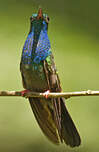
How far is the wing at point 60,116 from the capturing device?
2.48m

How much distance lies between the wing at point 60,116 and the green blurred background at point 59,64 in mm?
1167

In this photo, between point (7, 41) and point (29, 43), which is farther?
point (7, 41)

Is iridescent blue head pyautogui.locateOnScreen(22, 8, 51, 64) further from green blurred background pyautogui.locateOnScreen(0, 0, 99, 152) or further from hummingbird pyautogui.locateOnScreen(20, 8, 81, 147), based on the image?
Result: green blurred background pyautogui.locateOnScreen(0, 0, 99, 152)

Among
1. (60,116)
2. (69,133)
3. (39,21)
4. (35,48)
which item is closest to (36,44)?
(35,48)

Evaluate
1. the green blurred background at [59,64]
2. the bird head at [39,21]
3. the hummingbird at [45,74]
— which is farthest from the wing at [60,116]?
the green blurred background at [59,64]

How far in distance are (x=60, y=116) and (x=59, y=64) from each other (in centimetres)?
137

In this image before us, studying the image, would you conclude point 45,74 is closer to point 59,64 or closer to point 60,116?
point 60,116

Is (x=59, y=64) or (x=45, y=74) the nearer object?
(x=45, y=74)

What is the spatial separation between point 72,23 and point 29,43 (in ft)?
4.61

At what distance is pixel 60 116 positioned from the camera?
2488mm

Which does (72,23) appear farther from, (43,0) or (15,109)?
(15,109)

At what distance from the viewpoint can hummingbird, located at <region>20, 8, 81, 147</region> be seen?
2494mm

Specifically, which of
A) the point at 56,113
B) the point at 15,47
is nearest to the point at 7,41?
the point at 15,47

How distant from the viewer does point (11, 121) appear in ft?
12.4
